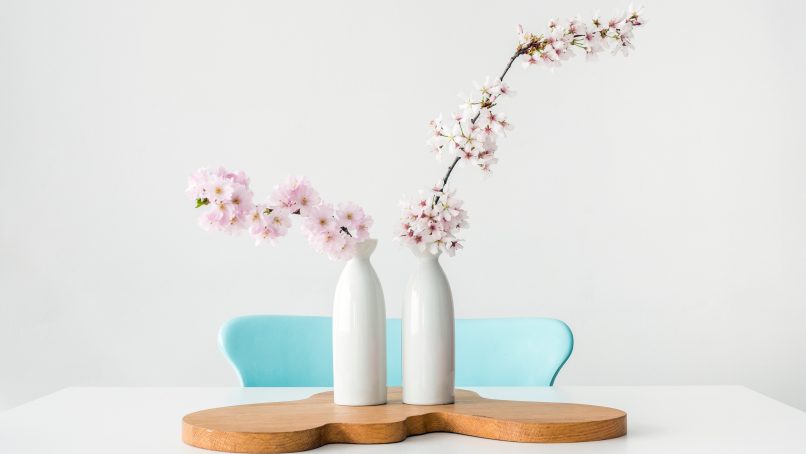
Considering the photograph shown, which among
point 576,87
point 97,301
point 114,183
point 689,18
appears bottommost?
point 97,301

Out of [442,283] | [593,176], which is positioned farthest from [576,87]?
[442,283]

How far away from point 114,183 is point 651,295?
1914 mm

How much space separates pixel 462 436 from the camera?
3.57 feet

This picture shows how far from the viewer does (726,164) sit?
10.2 ft

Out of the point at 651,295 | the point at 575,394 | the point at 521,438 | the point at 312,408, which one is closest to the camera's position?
the point at 521,438

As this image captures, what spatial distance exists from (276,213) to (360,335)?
208 mm

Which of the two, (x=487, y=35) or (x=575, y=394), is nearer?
(x=575, y=394)

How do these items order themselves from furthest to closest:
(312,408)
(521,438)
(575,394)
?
(575,394) → (312,408) → (521,438)

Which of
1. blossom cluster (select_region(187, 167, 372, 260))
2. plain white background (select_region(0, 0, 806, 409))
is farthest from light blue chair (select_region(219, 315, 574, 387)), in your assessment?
plain white background (select_region(0, 0, 806, 409))

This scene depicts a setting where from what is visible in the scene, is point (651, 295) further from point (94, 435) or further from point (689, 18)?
point (94, 435)

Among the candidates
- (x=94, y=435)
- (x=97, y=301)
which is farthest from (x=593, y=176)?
(x=94, y=435)

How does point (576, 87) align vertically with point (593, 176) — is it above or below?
above

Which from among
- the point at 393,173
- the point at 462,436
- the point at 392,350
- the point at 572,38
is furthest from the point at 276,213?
the point at 393,173

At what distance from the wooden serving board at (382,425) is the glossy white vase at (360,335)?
3 cm
